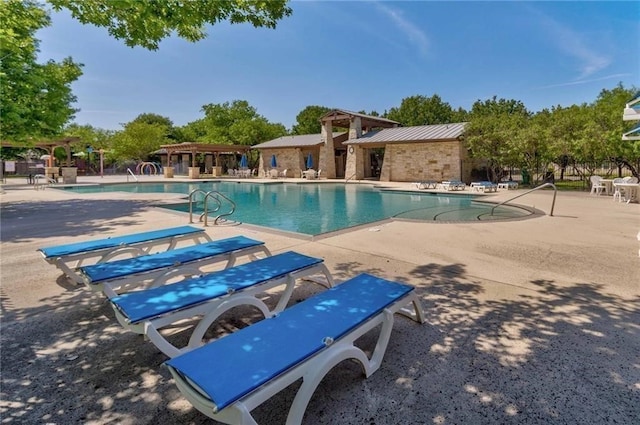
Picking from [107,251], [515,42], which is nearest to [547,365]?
[107,251]

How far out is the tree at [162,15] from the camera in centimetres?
465

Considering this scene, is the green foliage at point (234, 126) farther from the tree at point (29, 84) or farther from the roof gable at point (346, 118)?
the tree at point (29, 84)

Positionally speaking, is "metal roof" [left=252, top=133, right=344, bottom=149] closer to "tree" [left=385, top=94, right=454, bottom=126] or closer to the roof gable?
the roof gable

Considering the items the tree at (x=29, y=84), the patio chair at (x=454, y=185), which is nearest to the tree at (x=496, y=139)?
the patio chair at (x=454, y=185)

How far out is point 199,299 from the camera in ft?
9.38

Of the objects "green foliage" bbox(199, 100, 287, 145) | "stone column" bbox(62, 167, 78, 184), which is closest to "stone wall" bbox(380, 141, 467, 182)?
"green foliage" bbox(199, 100, 287, 145)

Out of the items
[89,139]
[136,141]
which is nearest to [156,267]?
[136,141]

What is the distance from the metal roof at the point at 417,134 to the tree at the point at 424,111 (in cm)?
2750

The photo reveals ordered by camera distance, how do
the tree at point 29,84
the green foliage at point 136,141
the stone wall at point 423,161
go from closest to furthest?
the tree at point 29,84 < the stone wall at point 423,161 < the green foliage at point 136,141

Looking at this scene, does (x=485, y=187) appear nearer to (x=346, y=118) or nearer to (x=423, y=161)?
(x=423, y=161)

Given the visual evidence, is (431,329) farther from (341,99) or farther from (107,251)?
(341,99)

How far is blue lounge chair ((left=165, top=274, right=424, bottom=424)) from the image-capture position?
5.65ft

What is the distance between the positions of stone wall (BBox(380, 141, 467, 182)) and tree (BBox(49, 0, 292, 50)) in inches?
719

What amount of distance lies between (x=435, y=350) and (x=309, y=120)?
51373mm
